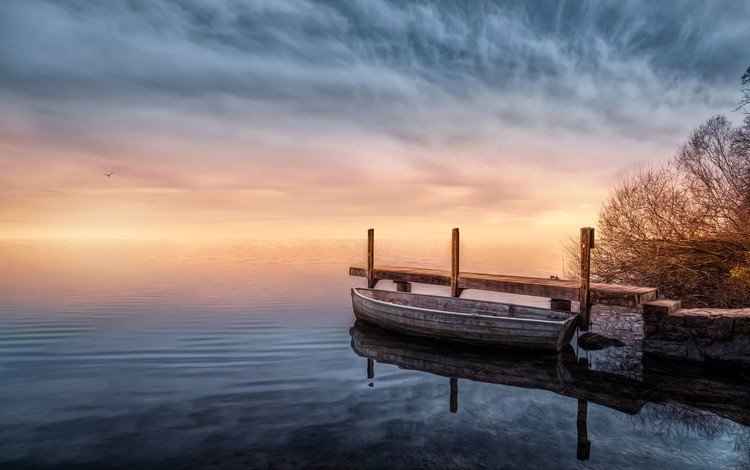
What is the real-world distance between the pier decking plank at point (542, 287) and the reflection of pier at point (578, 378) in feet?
4.89

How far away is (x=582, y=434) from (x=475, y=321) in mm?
4708

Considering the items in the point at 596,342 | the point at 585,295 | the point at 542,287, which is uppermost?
the point at 542,287

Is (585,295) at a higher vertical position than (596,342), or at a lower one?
higher

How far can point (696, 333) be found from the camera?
31.3 feet

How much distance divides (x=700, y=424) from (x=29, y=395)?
11.5m

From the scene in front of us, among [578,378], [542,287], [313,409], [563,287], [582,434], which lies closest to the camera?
[582,434]

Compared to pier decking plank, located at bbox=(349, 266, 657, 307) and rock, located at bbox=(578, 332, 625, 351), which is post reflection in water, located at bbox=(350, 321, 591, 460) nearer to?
rock, located at bbox=(578, 332, 625, 351)

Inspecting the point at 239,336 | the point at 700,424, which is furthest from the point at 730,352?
the point at 239,336

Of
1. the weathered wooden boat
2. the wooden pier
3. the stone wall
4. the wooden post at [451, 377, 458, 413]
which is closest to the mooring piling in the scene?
the wooden pier

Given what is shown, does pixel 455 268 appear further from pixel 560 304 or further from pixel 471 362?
pixel 471 362

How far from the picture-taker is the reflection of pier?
7.38 meters

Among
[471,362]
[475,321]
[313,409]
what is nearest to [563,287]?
[475,321]

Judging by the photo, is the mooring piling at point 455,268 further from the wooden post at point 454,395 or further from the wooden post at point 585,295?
the wooden post at point 454,395

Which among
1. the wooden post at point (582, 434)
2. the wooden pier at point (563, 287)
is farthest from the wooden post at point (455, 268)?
the wooden post at point (582, 434)
